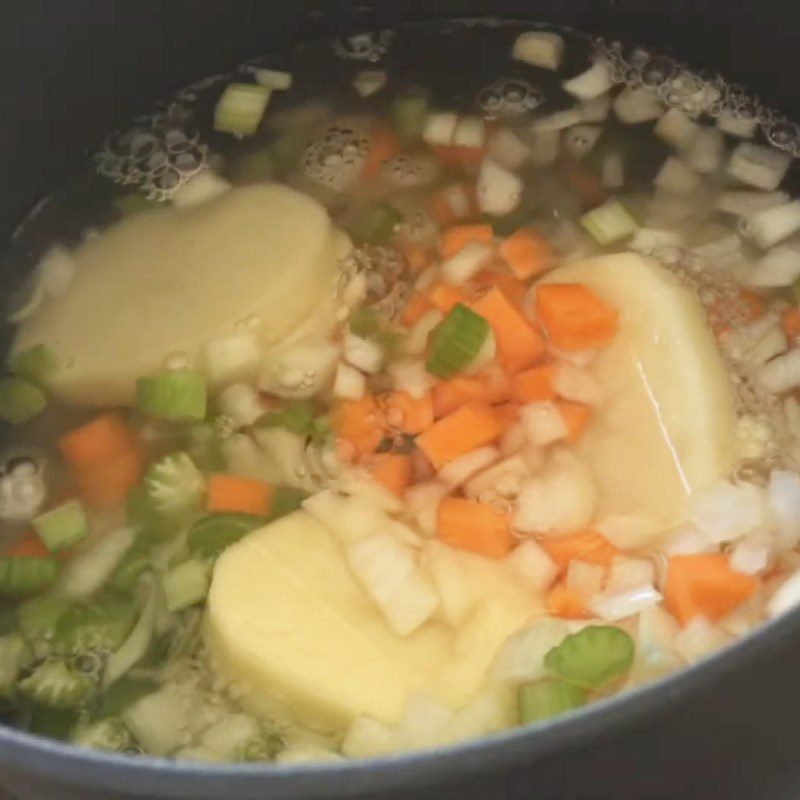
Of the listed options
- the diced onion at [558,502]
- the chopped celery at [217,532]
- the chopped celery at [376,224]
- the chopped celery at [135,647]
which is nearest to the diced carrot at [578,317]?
the diced onion at [558,502]

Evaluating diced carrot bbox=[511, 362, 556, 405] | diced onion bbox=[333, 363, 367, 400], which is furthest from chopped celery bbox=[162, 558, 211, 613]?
diced carrot bbox=[511, 362, 556, 405]

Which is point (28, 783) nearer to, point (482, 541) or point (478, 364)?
point (482, 541)

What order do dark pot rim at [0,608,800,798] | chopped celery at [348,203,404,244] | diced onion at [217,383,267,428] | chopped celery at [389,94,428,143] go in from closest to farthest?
dark pot rim at [0,608,800,798]
diced onion at [217,383,267,428]
chopped celery at [348,203,404,244]
chopped celery at [389,94,428,143]

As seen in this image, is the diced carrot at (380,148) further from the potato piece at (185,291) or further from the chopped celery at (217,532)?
the chopped celery at (217,532)

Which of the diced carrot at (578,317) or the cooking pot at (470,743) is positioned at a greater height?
the cooking pot at (470,743)

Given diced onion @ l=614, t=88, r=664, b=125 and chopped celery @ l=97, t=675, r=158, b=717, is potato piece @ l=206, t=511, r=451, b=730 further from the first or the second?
diced onion @ l=614, t=88, r=664, b=125
